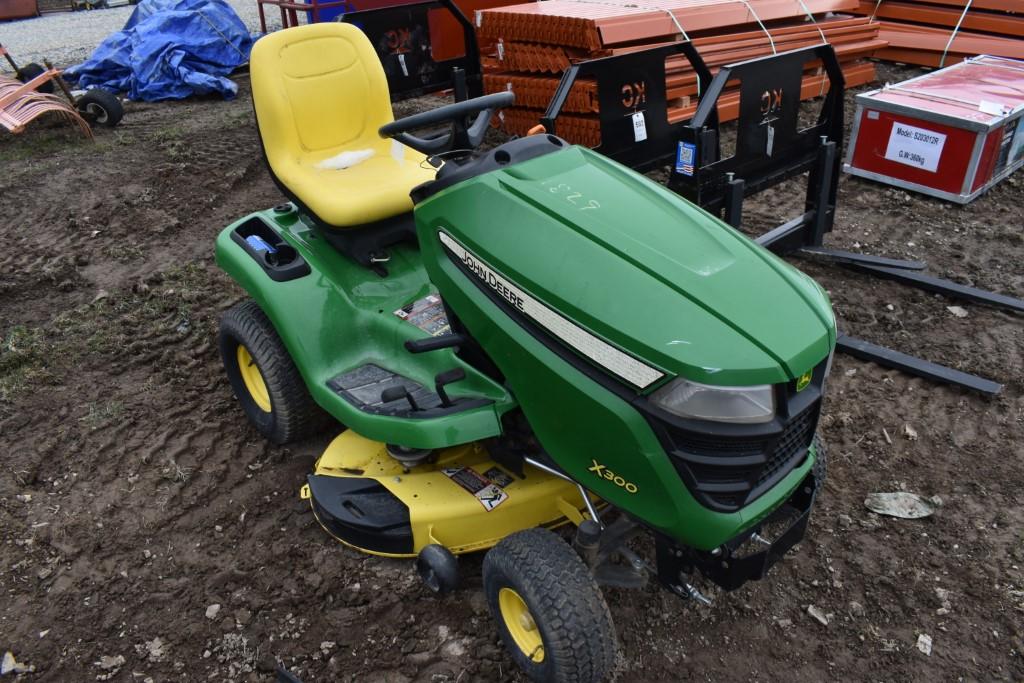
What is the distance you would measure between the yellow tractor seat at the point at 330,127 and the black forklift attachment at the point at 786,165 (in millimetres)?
1170

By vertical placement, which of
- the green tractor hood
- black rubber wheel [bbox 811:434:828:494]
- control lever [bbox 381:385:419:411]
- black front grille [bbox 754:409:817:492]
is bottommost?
black rubber wheel [bbox 811:434:828:494]

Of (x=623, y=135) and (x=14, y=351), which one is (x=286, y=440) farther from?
(x=623, y=135)

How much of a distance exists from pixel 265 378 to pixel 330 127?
1.00 meters

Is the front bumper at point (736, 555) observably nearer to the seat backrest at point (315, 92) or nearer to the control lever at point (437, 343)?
the control lever at point (437, 343)

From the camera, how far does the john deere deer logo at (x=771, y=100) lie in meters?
3.54

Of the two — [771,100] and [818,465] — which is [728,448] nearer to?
[818,465]

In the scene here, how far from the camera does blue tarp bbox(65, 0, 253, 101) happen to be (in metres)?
7.81

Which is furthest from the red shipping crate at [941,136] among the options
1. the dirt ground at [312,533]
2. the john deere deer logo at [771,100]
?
the john deere deer logo at [771,100]

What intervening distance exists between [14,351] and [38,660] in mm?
1790

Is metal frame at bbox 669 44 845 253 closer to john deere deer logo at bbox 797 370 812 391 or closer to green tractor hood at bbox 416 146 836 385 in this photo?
green tractor hood at bbox 416 146 836 385

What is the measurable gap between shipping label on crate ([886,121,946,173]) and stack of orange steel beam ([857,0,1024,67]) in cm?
327

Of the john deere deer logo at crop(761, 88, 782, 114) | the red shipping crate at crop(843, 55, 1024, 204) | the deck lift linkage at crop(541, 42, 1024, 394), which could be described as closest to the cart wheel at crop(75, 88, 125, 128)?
the deck lift linkage at crop(541, 42, 1024, 394)

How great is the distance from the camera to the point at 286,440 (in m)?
2.87

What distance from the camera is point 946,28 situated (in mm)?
7773
